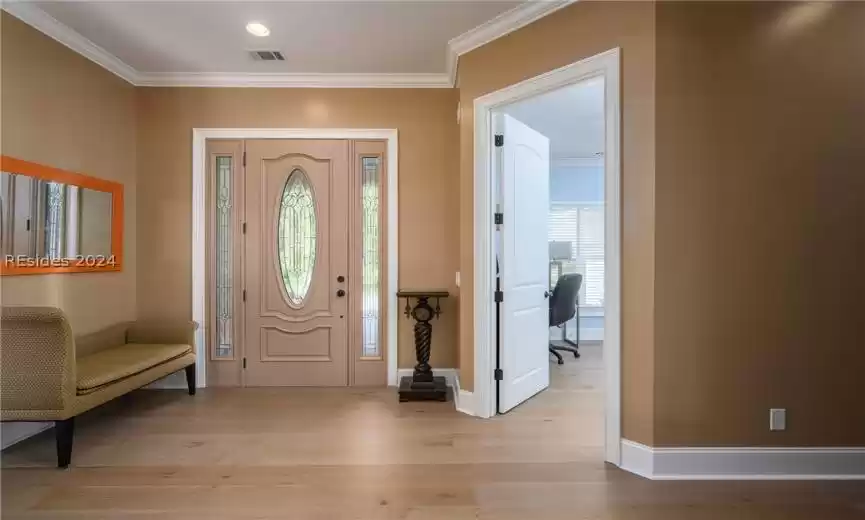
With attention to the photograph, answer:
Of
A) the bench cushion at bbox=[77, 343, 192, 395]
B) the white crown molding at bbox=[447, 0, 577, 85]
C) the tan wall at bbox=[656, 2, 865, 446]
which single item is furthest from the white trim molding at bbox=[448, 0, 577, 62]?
the bench cushion at bbox=[77, 343, 192, 395]

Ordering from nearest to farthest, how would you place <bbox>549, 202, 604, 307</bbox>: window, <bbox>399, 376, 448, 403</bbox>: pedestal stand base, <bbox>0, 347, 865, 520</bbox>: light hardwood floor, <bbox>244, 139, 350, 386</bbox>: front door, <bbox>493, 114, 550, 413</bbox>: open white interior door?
<bbox>0, 347, 865, 520</bbox>: light hardwood floor → <bbox>493, 114, 550, 413</bbox>: open white interior door → <bbox>399, 376, 448, 403</bbox>: pedestal stand base → <bbox>244, 139, 350, 386</bbox>: front door → <bbox>549, 202, 604, 307</bbox>: window

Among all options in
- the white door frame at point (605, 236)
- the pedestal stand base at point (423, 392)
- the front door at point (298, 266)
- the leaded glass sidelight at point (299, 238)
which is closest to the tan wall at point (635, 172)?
the white door frame at point (605, 236)

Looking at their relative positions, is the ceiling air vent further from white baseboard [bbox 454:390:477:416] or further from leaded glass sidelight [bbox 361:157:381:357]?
white baseboard [bbox 454:390:477:416]

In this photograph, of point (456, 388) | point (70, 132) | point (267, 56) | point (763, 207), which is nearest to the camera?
point (763, 207)

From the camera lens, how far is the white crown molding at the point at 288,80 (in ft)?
13.2

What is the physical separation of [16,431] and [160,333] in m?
1.13

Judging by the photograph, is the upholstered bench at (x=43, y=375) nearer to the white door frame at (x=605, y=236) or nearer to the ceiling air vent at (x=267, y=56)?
the ceiling air vent at (x=267, y=56)

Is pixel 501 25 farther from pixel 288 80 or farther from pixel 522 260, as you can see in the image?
pixel 288 80

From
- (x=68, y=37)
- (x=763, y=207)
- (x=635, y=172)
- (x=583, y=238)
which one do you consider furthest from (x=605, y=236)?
(x=583, y=238)

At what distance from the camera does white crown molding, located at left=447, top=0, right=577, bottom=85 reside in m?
2.83

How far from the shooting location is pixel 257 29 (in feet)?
10.4

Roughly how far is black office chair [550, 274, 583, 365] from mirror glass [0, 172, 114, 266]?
4230 millimetres

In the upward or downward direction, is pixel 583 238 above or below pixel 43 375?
above

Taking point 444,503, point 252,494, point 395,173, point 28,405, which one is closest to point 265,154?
point 395,173
